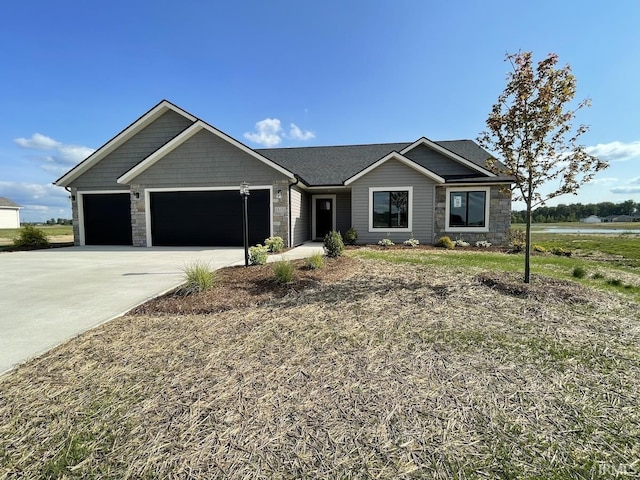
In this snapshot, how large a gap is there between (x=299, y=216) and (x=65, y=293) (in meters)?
9.84

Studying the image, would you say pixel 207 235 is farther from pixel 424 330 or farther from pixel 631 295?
pixel 631 295

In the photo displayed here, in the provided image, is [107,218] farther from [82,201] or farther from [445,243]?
[445,243]

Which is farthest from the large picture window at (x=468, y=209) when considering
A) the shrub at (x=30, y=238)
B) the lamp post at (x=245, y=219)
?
the shrub at (x=30, y=238)

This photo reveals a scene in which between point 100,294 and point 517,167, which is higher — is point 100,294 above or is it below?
below

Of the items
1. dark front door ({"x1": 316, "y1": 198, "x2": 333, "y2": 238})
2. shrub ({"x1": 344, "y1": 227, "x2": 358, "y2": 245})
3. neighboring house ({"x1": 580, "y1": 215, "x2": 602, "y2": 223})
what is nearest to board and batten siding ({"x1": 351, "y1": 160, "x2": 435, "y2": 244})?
shrub ({"x1": 344, "y1": 227, "x2": 358, "y2": 245})

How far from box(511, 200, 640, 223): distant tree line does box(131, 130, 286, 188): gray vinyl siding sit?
5792 cm

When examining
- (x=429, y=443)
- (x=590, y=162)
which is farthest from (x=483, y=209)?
(x=429, y=443)

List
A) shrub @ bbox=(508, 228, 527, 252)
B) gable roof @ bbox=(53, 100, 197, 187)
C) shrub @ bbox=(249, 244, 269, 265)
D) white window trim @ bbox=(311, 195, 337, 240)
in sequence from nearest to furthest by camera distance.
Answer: shrub @ bbox=(249, 244, 269, 265)
shrub @ bbox=(508, 228, 527, 252)
gable roof @ bbox=(53, 100, 197, 187)
white window trim @ bbox=(311, 195, 337, 240)

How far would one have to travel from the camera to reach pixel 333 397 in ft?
8.32

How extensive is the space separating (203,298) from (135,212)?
36.3ft

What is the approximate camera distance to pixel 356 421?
2252mm

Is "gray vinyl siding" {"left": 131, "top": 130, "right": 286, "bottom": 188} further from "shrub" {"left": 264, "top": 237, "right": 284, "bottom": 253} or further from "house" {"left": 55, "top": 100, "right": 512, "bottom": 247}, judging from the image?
"shrub" {"left": 264, "top": 237, "right": 284, "bottom": 253}

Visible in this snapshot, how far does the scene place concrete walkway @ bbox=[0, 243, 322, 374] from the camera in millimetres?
3744

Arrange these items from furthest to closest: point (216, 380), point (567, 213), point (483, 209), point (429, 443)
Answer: point (567, 213) → point (483, 209) → point (216, 380) → point (429, 443)
